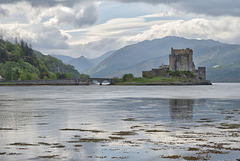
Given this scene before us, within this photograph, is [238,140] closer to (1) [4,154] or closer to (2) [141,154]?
(2) [141,154]

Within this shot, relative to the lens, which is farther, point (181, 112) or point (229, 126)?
point (181, 112)

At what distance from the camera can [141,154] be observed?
23.5m

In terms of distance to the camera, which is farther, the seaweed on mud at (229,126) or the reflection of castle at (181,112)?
the reflection of castle at (181,112)

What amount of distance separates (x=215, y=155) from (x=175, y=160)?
3.01 meters

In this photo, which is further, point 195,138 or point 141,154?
point 195,138

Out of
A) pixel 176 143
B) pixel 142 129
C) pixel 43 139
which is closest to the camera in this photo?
pixel 176 143

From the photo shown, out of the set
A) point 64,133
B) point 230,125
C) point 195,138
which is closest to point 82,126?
point 64,133

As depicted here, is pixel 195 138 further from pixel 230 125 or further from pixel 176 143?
pixel 230 125

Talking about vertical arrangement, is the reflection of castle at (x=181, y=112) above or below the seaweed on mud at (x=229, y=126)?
below

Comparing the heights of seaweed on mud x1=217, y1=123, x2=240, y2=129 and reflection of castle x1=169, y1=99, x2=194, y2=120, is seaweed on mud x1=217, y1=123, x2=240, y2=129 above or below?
above

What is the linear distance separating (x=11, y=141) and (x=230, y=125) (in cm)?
2262

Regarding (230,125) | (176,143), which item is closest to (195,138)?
(176,143)

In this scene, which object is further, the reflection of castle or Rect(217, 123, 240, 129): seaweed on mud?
the reflection of castle

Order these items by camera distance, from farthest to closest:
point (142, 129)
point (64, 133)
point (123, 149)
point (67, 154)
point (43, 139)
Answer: point (142, 129) → point (64, 133) → point (43, 139) → point (123, 149) → point (67, 154)
